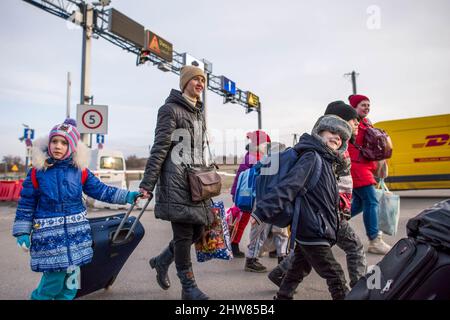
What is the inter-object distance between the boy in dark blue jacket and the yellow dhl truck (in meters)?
8.82

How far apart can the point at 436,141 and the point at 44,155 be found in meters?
10.3

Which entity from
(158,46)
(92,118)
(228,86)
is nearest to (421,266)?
(92,118)

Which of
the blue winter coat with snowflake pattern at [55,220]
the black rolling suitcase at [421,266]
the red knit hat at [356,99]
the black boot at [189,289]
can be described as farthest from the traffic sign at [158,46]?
the black rolling suitcase at [421,266]

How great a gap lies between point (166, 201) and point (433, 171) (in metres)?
9.48

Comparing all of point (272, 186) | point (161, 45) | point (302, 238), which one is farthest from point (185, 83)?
point (161, 45)

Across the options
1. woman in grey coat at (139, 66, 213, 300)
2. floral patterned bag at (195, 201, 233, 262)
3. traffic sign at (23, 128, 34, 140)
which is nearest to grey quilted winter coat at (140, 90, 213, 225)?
woman in grey coat at (139, 66, 213, 300)

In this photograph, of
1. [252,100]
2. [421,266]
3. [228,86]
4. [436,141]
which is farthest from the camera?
[252,100]

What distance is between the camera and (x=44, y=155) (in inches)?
92.2

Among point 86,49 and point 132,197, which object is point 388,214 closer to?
point 132,197

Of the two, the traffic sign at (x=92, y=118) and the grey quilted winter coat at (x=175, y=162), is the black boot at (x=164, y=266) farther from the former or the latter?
the traffic sign at (x=92, y=118)

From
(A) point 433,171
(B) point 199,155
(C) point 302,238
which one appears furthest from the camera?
(A) point 433,171

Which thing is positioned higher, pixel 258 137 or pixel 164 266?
pixel 258 137
